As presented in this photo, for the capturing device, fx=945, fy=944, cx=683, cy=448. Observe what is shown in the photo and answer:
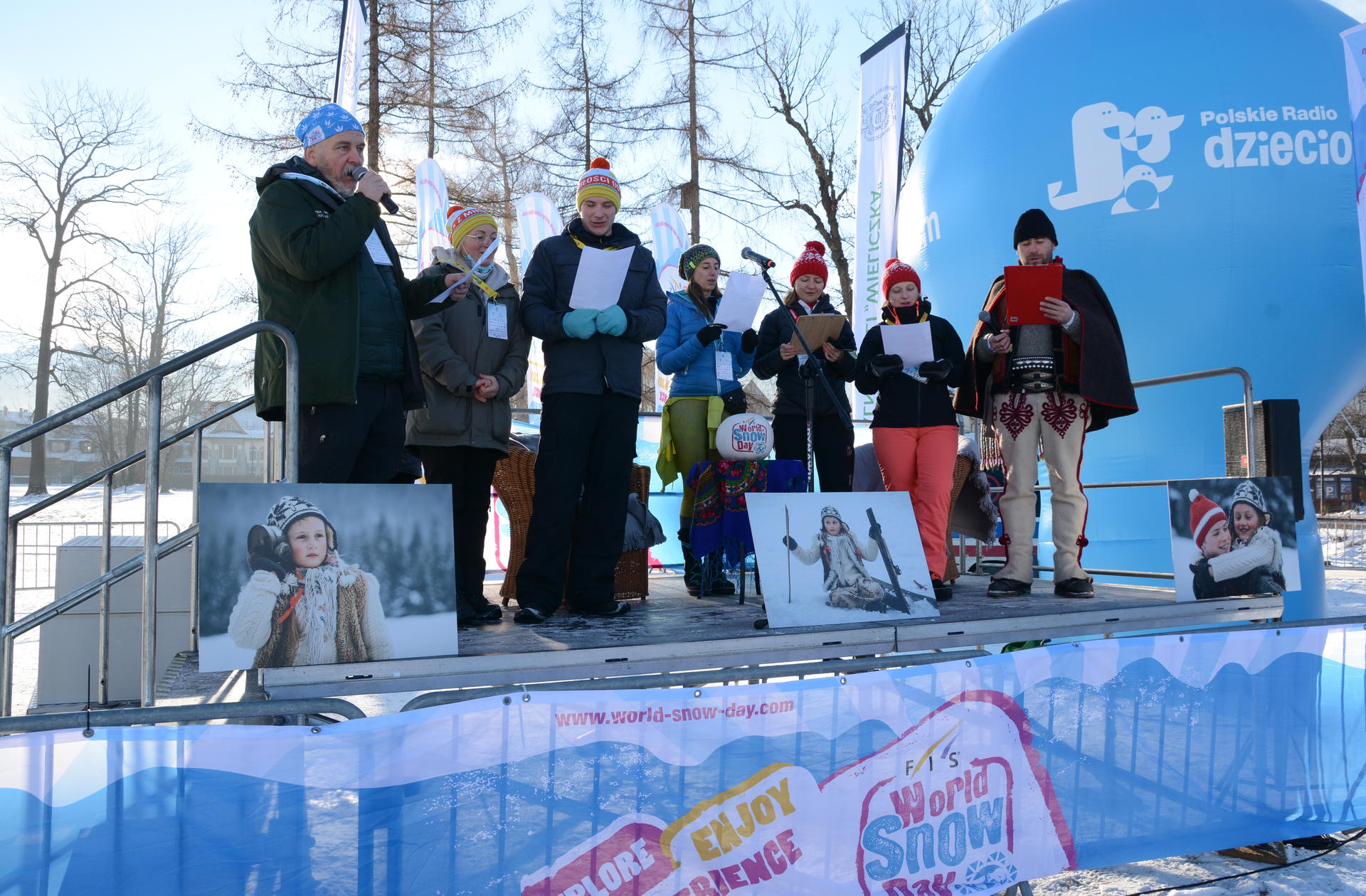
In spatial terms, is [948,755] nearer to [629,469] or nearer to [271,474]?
[629,469]

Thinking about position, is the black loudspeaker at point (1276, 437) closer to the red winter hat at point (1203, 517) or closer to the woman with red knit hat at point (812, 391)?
the red winter hat at point (1203, 517)

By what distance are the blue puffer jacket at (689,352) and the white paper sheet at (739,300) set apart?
0.16 metres

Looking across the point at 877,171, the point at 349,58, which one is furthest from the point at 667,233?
the point at 349,58

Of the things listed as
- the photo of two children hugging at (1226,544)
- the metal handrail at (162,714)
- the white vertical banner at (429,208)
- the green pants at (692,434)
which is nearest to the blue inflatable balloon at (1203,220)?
the photo of two children hugging at (1226,544)

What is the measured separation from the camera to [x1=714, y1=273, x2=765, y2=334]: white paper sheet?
181 inches

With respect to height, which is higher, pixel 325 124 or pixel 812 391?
pixel 325 124

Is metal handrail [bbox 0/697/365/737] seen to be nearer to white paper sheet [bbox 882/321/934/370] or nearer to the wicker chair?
the wicker chair

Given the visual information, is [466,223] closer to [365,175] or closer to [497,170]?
[365,175]

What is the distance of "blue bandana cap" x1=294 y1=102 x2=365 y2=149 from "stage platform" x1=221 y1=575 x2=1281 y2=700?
1.90m

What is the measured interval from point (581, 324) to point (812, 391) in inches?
59.2

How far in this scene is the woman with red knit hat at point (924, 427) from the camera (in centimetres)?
465

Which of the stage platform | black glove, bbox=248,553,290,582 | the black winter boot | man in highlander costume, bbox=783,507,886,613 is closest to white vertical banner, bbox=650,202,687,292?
the black winter boot

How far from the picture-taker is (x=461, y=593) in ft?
13.3

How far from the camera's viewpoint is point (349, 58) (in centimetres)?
1091
